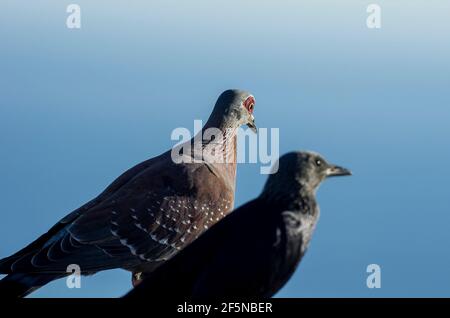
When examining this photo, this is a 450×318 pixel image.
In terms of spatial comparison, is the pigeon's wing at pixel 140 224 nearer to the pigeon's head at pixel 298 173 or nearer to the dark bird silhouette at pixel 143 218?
the dark bird silhouette at pixel 143 218

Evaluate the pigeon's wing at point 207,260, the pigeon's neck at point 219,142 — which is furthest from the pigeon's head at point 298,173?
the pigeon's neck at point 219,142

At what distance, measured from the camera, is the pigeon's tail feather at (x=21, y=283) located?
777 centimetres

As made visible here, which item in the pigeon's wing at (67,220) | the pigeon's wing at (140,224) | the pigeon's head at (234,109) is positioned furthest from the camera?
the pigeon's head at (234,109)

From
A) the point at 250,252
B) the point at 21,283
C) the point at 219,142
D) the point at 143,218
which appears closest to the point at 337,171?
the point at 250,252

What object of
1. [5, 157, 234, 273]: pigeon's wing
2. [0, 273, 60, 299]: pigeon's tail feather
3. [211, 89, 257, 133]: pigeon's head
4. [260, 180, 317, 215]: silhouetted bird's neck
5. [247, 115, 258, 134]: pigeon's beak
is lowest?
[0, 273, 60, 299]: pigeon's tail feather

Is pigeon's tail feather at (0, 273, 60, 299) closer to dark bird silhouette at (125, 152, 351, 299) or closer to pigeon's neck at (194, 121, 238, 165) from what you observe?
dark bird silhouette at (125, 152, 351, 299)

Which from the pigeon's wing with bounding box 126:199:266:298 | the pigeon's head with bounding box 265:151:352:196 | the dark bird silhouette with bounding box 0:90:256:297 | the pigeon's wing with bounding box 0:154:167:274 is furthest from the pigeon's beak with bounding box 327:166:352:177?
the pigeon's wing with bounding box 0:154:167:274

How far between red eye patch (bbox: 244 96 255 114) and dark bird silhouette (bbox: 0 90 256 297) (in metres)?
0.49

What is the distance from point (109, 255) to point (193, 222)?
36.4 inches

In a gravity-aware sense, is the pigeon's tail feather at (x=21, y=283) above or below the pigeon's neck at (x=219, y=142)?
below

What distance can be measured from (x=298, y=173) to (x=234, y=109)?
3571 mm

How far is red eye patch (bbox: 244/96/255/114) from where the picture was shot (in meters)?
10.1
